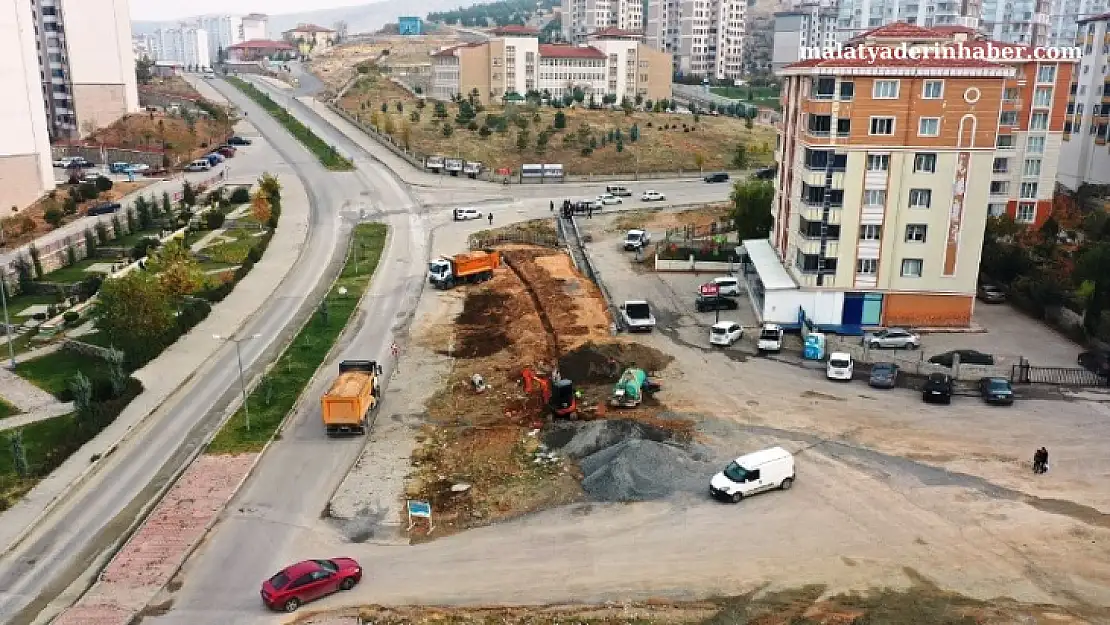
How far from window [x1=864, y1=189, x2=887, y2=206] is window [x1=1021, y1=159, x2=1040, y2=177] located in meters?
32.4

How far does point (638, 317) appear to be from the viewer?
162 feet

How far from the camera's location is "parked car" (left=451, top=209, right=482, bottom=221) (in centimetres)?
7988

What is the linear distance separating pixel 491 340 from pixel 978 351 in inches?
1018

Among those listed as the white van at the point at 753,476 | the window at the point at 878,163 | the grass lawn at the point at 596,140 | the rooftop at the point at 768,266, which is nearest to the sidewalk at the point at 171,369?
the white van at the point at 753,476

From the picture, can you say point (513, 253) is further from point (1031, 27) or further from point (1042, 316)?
point (1031, 27)

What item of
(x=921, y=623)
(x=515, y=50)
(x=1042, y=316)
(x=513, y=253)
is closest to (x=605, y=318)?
(x=513, y=253)

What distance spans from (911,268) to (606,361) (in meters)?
19.3

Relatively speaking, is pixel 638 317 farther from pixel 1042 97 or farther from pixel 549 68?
pixel 549 68

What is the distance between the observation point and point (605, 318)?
51312 mm

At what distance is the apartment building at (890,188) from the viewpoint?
46.4m

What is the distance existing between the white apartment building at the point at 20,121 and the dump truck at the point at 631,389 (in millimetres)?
71310

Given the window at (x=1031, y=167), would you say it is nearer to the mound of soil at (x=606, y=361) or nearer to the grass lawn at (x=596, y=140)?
the grass lawn at (x=596, y=140)

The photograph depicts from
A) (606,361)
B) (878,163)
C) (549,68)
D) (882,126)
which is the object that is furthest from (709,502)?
(549,68)

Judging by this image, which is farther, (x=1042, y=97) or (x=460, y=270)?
(x=1042, y=97)
